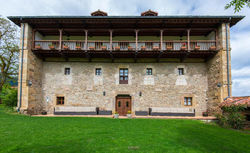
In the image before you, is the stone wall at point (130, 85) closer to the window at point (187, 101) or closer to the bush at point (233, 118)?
the window at point (187, 101)

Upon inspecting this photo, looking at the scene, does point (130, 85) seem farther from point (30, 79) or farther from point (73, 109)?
point (30, 79)

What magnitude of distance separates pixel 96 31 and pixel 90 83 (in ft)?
15.1

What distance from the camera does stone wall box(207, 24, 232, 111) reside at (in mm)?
11727

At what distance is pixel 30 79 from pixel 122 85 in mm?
7665

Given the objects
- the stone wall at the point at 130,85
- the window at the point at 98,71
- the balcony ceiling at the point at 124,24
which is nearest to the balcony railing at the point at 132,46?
the balcony ceiling at the point at 124,24

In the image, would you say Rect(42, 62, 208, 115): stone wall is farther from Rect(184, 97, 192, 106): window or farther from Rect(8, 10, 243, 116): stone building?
Rect(184, 97, 192, 106): window

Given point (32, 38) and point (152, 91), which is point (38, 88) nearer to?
point (32, 38)

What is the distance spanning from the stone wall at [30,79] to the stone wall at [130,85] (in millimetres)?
611

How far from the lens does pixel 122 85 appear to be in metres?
13.6

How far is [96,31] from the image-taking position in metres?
13.1

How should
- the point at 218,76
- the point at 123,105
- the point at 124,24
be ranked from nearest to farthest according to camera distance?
the point at 218,76, the point at 124,24, the point at 123,105

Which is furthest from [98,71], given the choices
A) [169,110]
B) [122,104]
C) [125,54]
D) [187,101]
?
[187,101]

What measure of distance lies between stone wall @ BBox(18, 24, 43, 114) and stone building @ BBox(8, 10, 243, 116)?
0.07m

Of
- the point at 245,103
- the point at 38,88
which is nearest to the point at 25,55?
the point at 38,88
